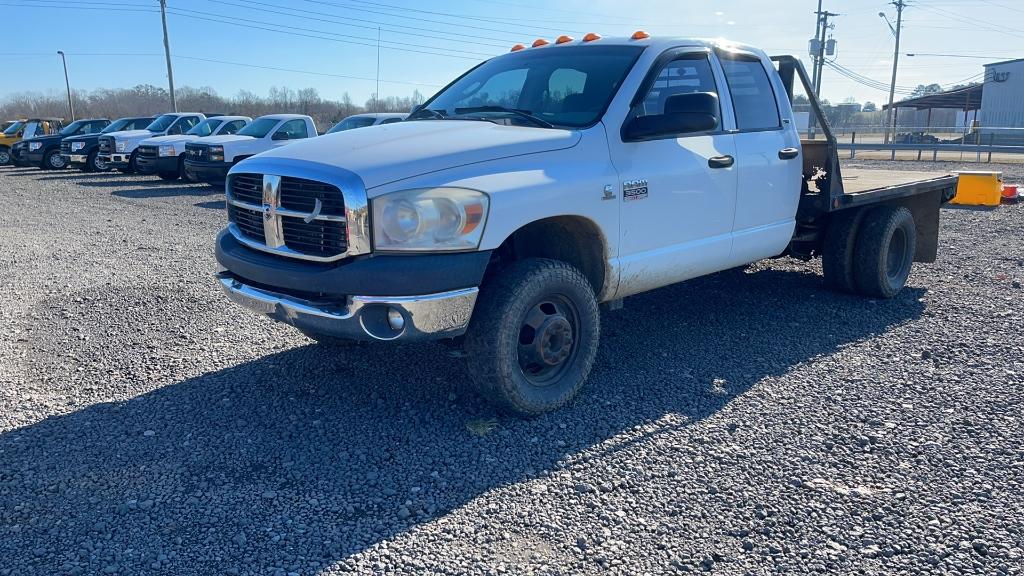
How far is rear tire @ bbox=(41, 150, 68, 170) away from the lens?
25597 millimetres

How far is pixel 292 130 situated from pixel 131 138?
667cm

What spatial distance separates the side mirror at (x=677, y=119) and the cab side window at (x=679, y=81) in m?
0.24

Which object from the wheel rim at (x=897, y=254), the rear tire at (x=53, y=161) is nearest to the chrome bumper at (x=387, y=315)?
the wheel rim at (x=897, y=254)

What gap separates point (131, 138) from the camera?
70.7 ft

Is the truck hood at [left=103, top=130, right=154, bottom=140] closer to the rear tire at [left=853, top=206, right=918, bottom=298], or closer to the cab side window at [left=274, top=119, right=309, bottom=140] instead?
the cab side window at [left=274, top=119, right=309, bottom=140]

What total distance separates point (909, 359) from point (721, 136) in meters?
1.88

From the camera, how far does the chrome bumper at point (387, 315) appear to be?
3635mm

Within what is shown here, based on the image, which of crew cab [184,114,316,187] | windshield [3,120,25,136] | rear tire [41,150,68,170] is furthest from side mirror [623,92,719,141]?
windshield [3,120,25,136]

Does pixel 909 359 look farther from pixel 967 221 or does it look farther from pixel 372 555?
pixel 967 221

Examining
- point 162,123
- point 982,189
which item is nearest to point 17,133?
point 162,123

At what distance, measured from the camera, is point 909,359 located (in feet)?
17.0

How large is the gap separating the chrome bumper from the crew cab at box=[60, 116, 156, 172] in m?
22.0

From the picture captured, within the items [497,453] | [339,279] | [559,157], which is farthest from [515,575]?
[559,157]

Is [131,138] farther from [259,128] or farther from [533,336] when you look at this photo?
[533,336]
